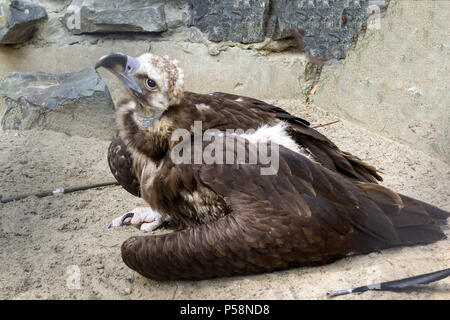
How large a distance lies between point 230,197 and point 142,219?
868mm

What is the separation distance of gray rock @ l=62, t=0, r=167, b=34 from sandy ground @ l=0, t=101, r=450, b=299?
939 millimetres

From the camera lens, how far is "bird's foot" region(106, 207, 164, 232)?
3117 millimetres

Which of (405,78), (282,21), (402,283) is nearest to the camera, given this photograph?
(402,283)

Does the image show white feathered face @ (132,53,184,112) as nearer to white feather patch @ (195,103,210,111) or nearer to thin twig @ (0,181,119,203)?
white feather patch @ (195,103,210,111)

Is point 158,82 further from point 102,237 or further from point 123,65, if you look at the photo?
point 102,237

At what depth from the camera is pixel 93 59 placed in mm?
4434

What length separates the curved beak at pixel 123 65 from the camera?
2.48 meters

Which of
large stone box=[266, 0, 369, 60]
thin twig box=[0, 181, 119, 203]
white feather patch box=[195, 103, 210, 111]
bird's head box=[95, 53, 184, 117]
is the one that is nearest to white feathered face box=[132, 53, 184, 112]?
bird's head box=[95, 53, 184, 117]

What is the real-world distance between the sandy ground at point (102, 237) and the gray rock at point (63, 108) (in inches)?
3.3

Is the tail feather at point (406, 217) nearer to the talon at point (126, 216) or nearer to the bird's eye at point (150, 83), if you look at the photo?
the bird's eye at point (150, 83)

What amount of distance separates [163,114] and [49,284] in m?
0.97

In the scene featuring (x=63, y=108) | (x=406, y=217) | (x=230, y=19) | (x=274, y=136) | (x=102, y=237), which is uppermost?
(x=230, y=19)

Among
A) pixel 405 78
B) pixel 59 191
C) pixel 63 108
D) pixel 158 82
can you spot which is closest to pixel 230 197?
pixel 158 82

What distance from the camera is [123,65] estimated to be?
98.4 inches
